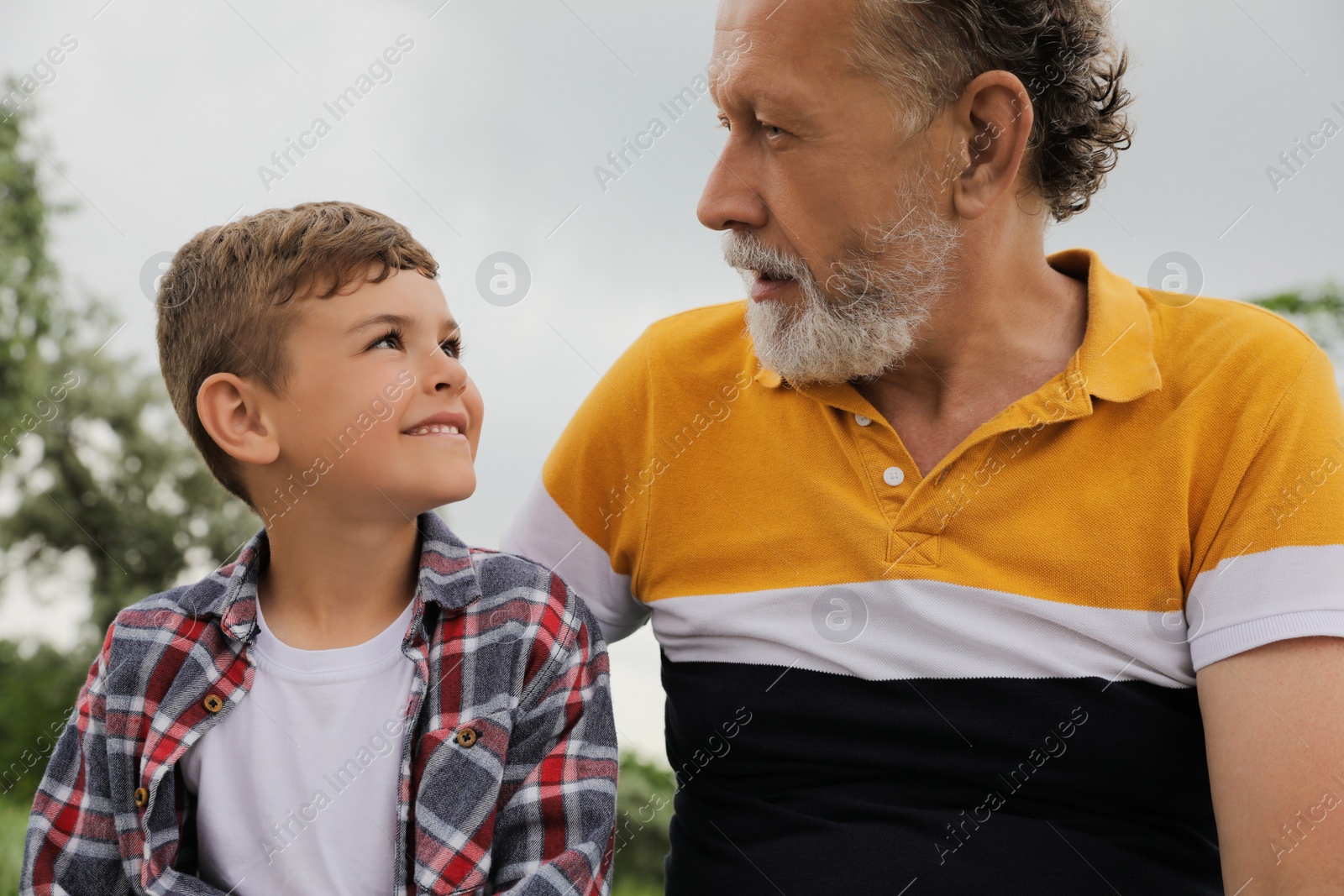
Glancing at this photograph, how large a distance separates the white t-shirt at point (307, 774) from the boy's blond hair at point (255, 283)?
1.11 feet

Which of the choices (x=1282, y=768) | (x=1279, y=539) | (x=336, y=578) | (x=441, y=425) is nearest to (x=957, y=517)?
(x=1279, y=539)

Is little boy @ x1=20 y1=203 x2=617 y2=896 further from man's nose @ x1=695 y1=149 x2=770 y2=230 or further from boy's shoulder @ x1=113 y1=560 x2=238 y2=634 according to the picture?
man's nose @ x1=695 y1=149 x2=770 y2=230

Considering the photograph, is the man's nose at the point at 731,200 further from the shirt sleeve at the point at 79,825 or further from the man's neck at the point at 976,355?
the shirt sleeve at the point at 79,825

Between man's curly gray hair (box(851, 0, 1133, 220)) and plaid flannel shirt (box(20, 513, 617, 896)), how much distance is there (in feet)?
3.56

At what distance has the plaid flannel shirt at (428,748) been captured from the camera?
1560 mm

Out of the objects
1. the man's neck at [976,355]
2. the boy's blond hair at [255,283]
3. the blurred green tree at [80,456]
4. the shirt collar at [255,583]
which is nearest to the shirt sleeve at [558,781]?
the shirt collar at [255,583]

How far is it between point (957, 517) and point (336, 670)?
102 cm

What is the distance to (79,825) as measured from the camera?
1.62 metres

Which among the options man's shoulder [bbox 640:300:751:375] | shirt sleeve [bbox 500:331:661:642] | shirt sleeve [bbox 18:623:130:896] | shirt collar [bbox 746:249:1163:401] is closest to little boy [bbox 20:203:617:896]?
shirt sleeve [bbox 18:623:130:896]

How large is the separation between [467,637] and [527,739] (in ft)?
0.60

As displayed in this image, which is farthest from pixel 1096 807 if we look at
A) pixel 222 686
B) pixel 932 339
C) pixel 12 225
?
pixel 12 225

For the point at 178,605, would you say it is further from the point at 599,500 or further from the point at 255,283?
the point at 599,500

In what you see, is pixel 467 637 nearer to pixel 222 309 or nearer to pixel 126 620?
pixel 126 620

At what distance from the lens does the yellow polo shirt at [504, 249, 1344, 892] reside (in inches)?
63.2
